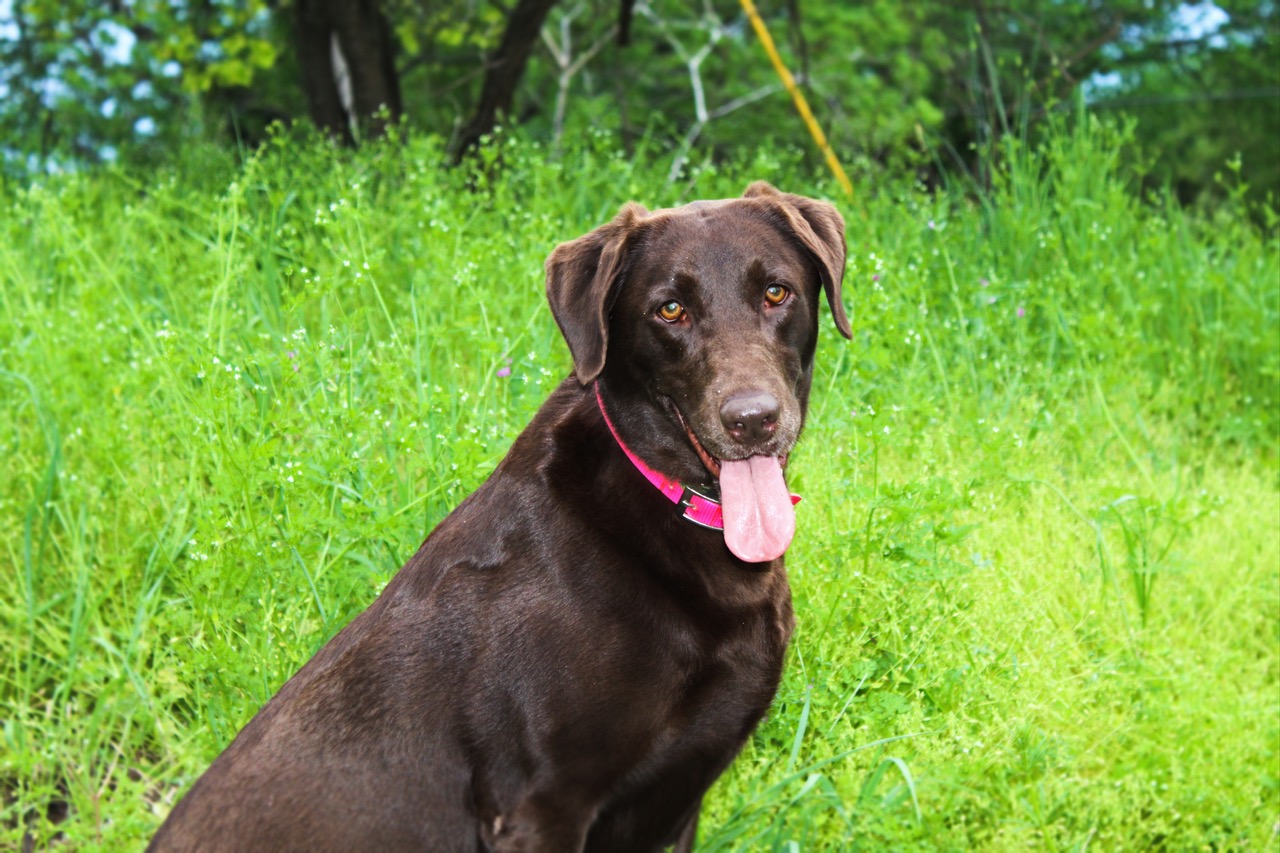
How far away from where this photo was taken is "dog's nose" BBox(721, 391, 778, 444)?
Result: 2.71 metres

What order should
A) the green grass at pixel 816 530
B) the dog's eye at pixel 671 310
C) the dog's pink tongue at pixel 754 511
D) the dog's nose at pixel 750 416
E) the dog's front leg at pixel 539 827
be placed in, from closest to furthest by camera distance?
1. the dog's front leg at pixel 539 827
2. the dog's nose at pixel 750 416
3. the dog's pink tongue at pixel 754 511
4. the dog's eye at pixel 671 310
5. the green grass at pixel 816 530

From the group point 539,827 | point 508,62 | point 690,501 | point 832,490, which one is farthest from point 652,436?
point 508,62

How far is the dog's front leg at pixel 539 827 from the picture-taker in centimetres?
258

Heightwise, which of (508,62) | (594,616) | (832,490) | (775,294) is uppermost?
(508,62)

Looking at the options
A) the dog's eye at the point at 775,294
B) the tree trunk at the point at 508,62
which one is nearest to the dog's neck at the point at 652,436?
the dog's eye at the point at 775,294

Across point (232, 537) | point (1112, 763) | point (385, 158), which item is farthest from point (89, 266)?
point (1112, 763)

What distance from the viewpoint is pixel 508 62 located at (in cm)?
932

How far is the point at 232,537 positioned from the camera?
12.5 ft

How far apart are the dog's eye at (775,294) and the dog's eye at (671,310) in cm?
21

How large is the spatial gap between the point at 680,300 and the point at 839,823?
63.1 inches

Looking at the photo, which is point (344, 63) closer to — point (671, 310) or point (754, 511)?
point (671, 310)

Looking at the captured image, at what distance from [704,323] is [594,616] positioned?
28.7 inches

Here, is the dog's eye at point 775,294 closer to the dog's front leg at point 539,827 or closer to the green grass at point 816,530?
the green grass at point 816,530

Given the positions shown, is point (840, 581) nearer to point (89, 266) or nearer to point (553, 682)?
point (553, 682)
